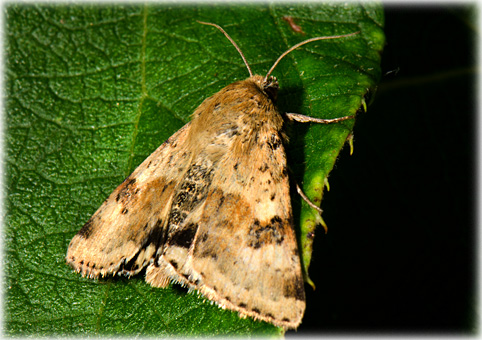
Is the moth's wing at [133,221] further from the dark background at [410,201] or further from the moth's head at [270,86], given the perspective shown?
the dark background at [410,201]

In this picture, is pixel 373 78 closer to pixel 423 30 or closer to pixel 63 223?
pixel 423 30

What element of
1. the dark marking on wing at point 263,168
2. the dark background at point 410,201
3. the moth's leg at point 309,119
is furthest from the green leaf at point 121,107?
the dark background at point 410,201

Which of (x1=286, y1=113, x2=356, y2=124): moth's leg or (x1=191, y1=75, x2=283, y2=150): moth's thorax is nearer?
(x1=286, y1=113, x2=356, y2=124): moth's leg

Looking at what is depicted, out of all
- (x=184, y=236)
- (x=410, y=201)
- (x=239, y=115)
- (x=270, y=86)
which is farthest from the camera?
(x=410, y=201)

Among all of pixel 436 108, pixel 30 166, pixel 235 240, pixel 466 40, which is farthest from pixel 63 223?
pixel 466 40

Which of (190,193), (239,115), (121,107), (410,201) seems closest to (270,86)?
(239,115)

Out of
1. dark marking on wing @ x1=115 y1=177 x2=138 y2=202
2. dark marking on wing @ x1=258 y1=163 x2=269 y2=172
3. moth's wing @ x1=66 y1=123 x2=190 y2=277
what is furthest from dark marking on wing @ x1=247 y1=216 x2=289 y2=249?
dark marking on wing @ x1=115 y1=177 x2=138 y2=202

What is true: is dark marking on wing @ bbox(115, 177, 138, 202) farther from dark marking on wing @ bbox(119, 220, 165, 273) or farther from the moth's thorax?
the moth's thorax

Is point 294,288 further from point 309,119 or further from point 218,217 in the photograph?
point 309,119
